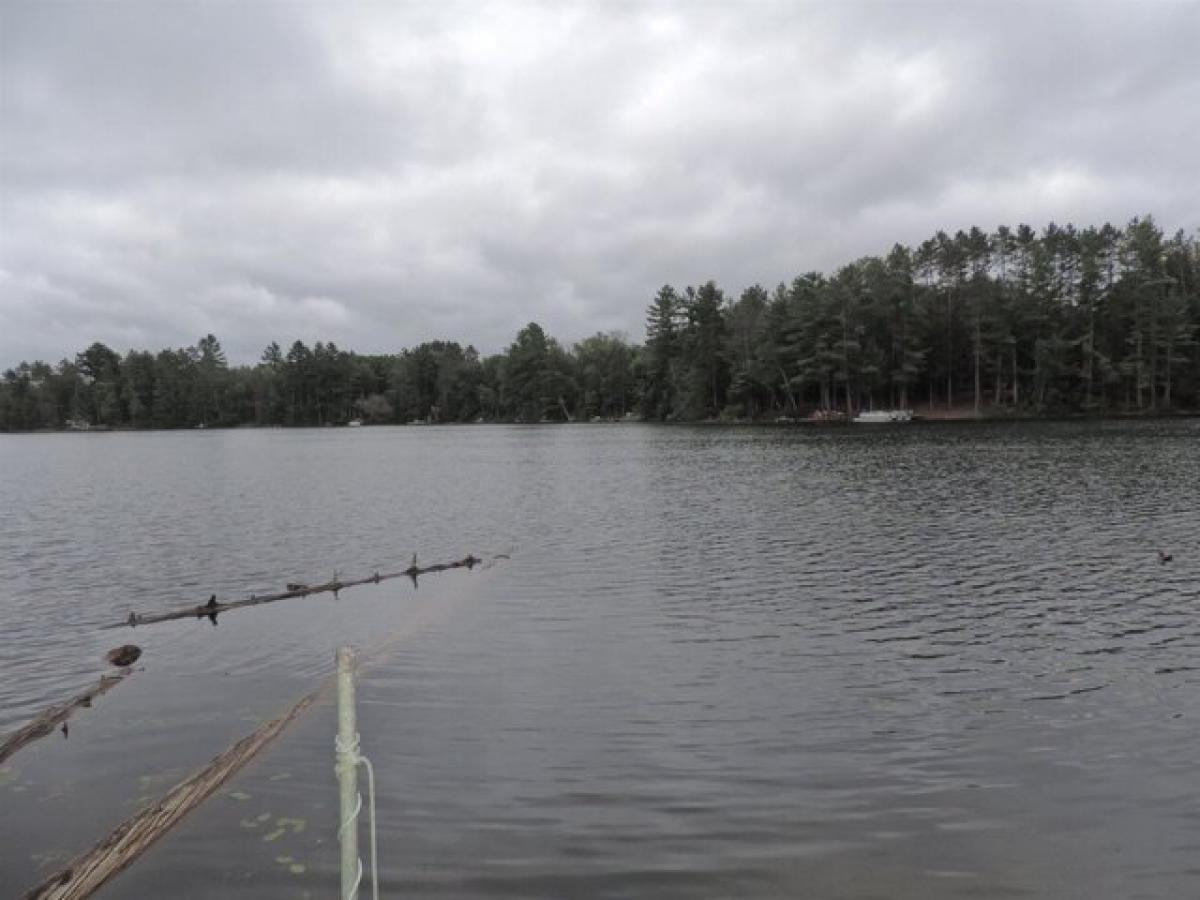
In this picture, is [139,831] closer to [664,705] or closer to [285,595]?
[664,705]

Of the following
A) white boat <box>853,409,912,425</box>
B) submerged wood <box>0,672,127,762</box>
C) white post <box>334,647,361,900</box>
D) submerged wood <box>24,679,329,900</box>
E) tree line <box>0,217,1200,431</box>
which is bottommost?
submerged wood <box>0,672,127,762</box>

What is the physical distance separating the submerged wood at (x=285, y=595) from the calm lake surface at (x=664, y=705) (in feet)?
1.41

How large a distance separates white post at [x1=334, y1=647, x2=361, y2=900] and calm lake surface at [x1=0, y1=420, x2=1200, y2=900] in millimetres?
2734

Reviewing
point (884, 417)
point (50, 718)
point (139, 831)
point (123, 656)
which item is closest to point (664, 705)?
point (139, 831)

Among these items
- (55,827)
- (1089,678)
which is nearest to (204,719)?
(55,827)

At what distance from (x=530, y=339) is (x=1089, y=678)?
18893 cm

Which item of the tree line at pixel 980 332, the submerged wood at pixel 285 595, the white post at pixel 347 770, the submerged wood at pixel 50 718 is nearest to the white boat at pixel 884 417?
the tree line at pixel 980 332

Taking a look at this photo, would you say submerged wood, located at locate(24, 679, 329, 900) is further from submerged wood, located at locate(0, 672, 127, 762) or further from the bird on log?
the bird on log

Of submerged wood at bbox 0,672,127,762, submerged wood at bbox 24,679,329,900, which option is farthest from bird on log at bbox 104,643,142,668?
submerged wood at bbox 24,679,329,900

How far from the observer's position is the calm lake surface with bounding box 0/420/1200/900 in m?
8.25

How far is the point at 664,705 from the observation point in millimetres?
12797

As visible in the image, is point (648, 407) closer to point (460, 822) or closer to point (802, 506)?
point (802, 506)

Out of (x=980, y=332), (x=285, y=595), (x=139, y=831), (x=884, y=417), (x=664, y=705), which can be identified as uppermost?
(x=980, y=332)

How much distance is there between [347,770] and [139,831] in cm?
481
